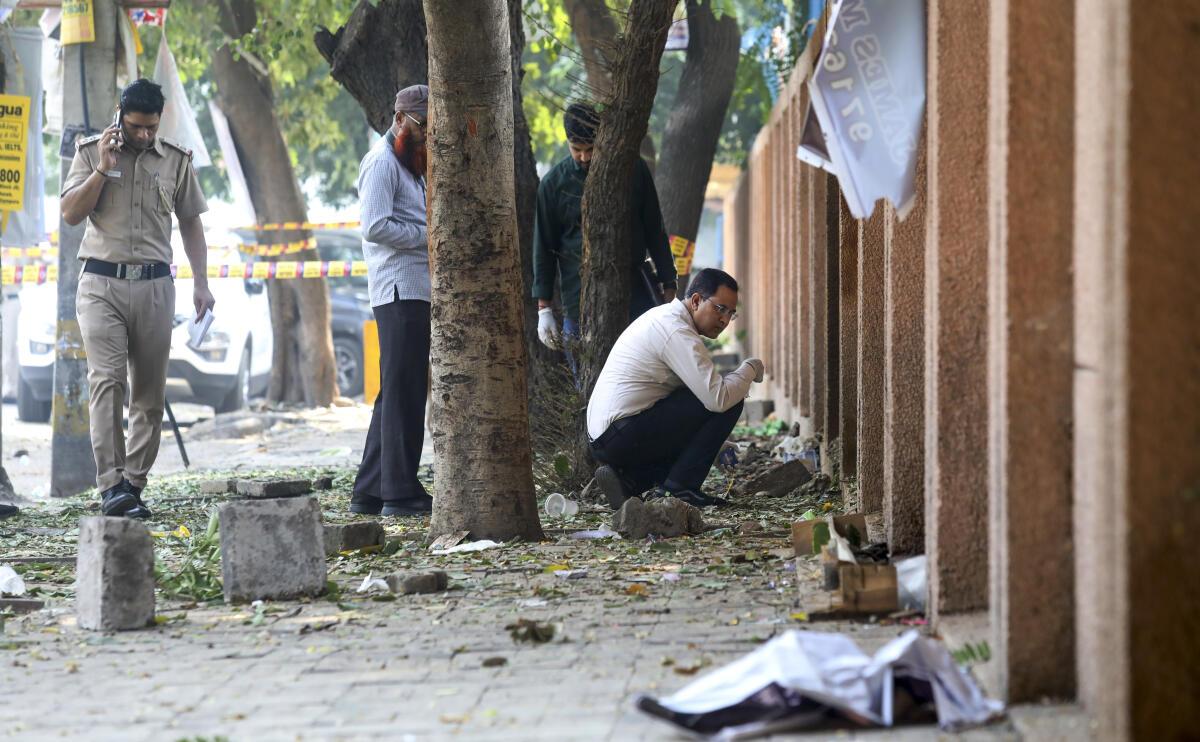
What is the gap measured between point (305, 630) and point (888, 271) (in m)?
2.34

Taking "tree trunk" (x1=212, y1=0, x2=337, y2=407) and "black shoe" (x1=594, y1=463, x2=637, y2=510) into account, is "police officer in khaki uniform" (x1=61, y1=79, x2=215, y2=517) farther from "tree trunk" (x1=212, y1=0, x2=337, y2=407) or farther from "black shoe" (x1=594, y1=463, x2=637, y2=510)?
"tree trunk" (x1=212, y1=0, x2=337, y2=407)

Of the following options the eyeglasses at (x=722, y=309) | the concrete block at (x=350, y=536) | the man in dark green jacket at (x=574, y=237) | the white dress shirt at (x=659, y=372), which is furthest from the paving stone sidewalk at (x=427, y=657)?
the man in dark green jacket at (x=574, y=237)

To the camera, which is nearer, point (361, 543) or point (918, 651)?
point (918, 651)

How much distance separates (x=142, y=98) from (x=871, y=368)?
4041 mm

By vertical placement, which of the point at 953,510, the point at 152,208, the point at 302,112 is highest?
the point at 302,112

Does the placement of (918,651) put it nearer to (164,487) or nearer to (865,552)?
(865,552)

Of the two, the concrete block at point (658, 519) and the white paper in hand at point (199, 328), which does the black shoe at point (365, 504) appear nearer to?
the white paper in hand at point (199, 328)

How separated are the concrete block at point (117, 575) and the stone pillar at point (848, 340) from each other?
3905mm

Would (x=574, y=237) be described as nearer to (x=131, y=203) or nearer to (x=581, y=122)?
(x=581, y=122)

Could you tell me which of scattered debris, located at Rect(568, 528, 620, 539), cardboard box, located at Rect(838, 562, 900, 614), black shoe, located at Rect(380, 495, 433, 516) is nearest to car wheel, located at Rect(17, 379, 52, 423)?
black shoe, located at Rect(380, 495, 433, 516)

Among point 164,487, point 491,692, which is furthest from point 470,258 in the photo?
point 164,487

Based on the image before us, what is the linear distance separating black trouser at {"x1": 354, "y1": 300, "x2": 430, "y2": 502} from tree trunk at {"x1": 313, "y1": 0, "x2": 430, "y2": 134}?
218cm

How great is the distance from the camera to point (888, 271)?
574 cm

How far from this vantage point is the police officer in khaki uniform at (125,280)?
27.4 feet
